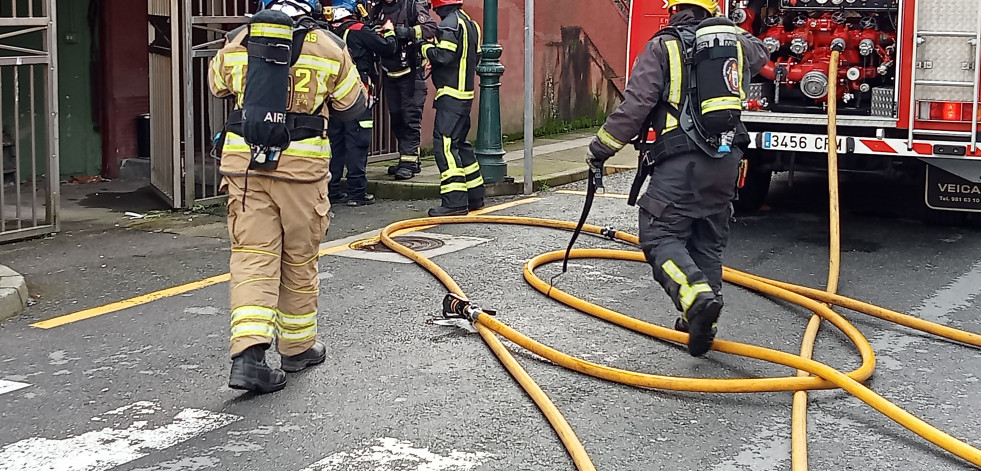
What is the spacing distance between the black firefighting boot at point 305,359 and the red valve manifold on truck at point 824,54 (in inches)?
174

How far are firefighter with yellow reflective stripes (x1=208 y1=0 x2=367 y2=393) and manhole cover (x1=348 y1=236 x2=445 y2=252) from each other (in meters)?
2.83

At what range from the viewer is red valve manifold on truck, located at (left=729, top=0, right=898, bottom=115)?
8.44m

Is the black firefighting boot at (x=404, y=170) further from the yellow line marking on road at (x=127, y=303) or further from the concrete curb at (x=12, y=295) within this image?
the concrete curb at (x=12, y=295)

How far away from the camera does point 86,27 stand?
35.6ft

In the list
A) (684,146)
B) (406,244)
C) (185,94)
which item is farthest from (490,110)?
(684,146)

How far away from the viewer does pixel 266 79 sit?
4.82 meters

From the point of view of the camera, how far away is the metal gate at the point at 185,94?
946 centimetres

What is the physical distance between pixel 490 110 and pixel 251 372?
625 cm

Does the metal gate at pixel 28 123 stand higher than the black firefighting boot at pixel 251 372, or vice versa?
the metal gate at pixel 28 123

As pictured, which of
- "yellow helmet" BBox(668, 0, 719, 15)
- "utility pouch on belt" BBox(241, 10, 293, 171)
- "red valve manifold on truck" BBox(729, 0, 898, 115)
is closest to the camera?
"utility pouch on belt" BBox(241, 10, 293, 171)

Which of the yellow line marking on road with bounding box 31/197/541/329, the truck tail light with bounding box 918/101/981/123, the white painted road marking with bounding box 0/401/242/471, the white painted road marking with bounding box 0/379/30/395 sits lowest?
the white painted road marking with bounding box 0/401/242/471

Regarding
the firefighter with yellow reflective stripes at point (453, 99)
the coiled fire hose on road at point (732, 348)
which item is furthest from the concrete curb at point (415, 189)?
the coiled fire hose on road at point (732, 348)


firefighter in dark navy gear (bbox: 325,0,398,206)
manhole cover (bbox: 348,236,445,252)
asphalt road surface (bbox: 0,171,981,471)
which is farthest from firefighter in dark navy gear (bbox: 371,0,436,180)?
asphalt road surface (bbox: 0,171,981,471)

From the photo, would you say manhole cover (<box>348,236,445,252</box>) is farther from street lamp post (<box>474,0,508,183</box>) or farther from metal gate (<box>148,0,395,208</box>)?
street lamp post (<box>474,0,508,183</box>)
